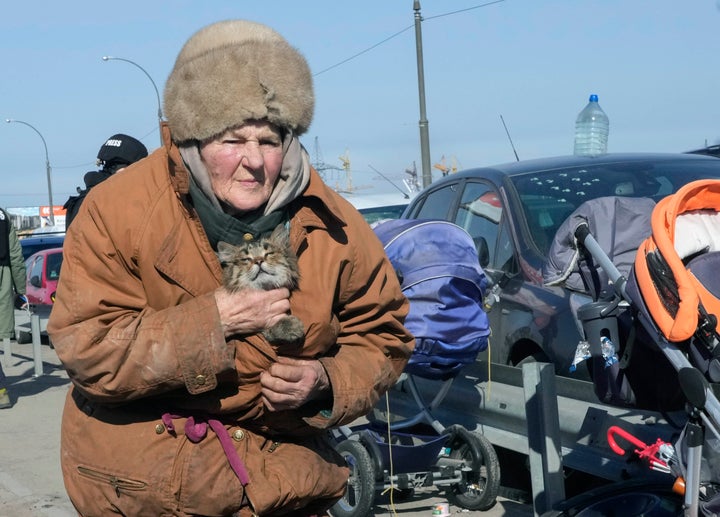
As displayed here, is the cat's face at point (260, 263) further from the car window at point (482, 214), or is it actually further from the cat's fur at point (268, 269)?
the car window at point (482, 214)

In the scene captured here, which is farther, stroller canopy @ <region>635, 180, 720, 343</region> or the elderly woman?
stroller canopy @ <region>635, 180, 720, 343</region>

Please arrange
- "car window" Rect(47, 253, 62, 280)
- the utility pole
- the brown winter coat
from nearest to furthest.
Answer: the brown winter coat → "car window" Rect(47, 253, 62, 280) → the utility pole

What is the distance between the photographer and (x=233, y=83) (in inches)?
121

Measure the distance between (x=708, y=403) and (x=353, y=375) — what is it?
1.26 metres

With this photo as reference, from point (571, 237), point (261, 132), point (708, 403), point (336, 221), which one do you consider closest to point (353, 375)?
point (336, 221)

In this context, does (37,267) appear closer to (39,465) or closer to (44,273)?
(44,273)

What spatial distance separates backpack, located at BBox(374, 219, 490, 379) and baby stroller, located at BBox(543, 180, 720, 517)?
1.63m

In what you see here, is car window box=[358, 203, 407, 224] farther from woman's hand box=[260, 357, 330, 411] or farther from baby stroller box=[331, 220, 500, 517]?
woman's hand box=[260, 357, 330, 411]

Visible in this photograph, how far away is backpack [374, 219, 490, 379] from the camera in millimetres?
6234

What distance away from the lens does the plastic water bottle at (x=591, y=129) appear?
993cm

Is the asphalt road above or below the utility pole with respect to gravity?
below

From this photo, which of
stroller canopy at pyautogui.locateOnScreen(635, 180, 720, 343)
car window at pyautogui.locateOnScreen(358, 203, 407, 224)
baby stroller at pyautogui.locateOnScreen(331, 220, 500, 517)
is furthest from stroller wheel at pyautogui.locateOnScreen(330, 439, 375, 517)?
car window at pyautogui.locateOnScreen(358, 203, 407, 224)

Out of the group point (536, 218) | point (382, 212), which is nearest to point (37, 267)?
point (382, 212)

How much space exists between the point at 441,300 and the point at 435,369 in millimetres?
415
